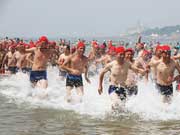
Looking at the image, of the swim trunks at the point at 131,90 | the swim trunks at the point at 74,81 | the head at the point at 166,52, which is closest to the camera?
the head at the point at 166,52

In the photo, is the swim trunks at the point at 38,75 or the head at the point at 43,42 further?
the swim trunks at the point at 38,75

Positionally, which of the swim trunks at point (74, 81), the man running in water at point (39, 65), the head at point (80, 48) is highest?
the head at point (80, 48)

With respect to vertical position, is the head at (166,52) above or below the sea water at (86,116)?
above

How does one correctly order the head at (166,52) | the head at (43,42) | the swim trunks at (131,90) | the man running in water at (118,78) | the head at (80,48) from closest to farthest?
the head at (166,52) → the man running in water at (118,78) → the swim trunks at (131,90) → the head at (80,48) → the head at (43,42)

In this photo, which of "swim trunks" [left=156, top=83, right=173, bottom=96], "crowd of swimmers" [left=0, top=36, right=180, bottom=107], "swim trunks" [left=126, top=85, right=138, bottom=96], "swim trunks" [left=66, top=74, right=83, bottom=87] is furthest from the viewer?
"swim trunks" [left=66, top=74, right=83, bottom=87]

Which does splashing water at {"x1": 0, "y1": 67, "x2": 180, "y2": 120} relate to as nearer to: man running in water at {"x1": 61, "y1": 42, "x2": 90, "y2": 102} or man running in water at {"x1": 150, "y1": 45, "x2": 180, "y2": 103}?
man running in water at {"x1": 150, "y1": 45, "x2": 180, "y2": 103}

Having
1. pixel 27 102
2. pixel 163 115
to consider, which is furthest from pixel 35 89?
pixel 163 115

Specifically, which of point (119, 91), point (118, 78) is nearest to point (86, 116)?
point (119, 91)

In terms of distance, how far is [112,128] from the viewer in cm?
894

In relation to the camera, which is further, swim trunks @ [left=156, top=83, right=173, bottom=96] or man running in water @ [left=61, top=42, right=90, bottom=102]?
man running in water @ [left=61, top=42, right=90, bottom=102]

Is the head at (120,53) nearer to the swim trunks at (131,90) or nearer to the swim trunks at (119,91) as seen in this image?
the swim trunks at (119,91)

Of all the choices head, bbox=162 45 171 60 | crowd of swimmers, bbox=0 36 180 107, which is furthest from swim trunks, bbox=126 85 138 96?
head, bbox=162 45 171 60

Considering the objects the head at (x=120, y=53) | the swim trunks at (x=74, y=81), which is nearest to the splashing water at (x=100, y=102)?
the swim trunks at (x=74, y=81)

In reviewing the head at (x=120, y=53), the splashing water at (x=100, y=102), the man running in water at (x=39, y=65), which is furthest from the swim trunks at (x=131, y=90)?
the man running in water at (x=39, y=65)
